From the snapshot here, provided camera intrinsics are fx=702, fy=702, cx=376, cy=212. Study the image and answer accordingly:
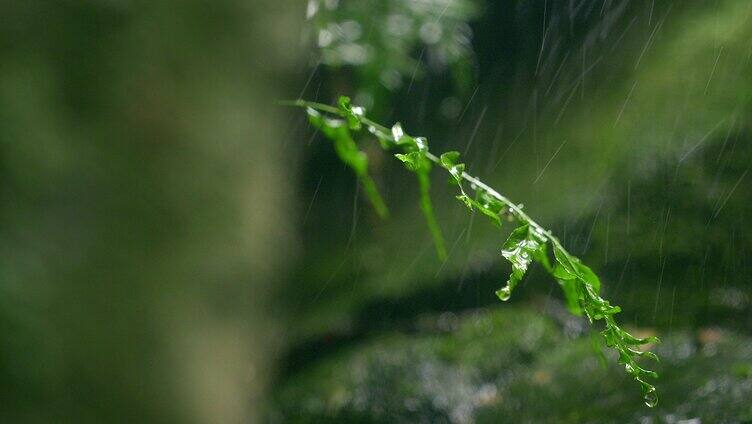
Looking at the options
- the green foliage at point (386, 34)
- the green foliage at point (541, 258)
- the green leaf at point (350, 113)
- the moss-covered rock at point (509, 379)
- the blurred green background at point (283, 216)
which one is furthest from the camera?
the green foliage at point (386, 34)

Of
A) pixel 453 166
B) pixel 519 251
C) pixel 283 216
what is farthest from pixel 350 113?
pixel 283 216

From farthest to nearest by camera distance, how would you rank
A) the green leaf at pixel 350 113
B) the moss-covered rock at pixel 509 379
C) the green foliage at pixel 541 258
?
the moss-covered rock at pixel 509 379 < the green leaf at pixel 350 113 < the green foliage at pixel 541 258

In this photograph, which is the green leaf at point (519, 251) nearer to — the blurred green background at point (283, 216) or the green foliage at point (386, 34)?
the blurred green background at point (283, 216)

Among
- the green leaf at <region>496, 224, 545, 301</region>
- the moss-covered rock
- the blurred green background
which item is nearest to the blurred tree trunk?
the blurred green background

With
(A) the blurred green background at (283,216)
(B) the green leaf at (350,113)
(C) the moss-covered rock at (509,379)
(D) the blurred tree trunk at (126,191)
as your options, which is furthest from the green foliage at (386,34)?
(B) the green leaf at (350,113)

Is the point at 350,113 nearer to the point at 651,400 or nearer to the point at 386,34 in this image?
the point at 651,400

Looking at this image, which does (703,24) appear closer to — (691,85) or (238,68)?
(691,85)

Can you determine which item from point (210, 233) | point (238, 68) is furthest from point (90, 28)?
point (210, 233)

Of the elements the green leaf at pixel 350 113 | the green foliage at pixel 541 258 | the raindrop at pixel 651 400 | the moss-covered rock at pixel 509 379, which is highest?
the green leaf at pixel 350 113

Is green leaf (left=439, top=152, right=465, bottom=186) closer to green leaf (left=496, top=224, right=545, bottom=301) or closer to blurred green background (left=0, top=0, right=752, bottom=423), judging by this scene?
green leaf (left=496, top=224, right=545, bottom=301)
